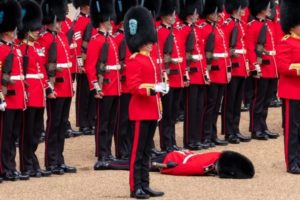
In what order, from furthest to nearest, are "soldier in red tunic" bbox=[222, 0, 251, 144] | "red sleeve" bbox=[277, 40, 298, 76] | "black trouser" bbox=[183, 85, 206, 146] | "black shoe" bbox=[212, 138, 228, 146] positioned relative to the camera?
"soldier in red tunic" bbox=[222, 0, 251, 144], "black shoe" bbox=[212, 138, 228, 146], "black trouser" bbox=[183, 85, 206, 146], "red sleeve" bbox=[277, 40, 298, 76]

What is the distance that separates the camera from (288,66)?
11.0 metres

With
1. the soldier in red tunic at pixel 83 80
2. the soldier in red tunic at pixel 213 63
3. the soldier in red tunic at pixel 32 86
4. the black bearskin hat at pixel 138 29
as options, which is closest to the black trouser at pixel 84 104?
the soldier in red tunic at pixel 83 80

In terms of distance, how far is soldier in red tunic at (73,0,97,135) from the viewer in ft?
43.6

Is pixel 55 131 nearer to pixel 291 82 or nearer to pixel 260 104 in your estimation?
pixel 291 82

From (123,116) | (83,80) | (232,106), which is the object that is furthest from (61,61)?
(232,106)

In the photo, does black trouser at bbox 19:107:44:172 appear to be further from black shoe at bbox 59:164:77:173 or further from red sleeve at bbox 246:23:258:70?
red sleeve at bbox 246:23:258:70

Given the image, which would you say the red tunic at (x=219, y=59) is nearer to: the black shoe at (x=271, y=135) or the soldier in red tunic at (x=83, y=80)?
the black shoe at (x=271, y=135)

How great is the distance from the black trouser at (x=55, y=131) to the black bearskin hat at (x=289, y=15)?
7.28 ft

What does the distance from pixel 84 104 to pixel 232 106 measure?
183cm

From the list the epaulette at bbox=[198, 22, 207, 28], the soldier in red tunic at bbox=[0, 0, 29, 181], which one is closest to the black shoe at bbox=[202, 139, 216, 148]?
the epaulette at bbox=[198, 22, 207, 28]

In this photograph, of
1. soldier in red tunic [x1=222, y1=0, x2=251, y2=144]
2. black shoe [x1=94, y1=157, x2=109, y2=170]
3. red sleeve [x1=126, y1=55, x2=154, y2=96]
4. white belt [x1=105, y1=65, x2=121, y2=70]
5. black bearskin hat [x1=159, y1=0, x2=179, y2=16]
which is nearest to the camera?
red sleeve [x1=126, y1=55, x2=154, y2=96]

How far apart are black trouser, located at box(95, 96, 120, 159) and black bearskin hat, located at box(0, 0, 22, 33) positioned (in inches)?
55.0

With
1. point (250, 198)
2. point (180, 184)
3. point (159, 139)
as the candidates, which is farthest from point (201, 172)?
point (159, 139)

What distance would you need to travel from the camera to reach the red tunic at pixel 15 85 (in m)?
10.7
